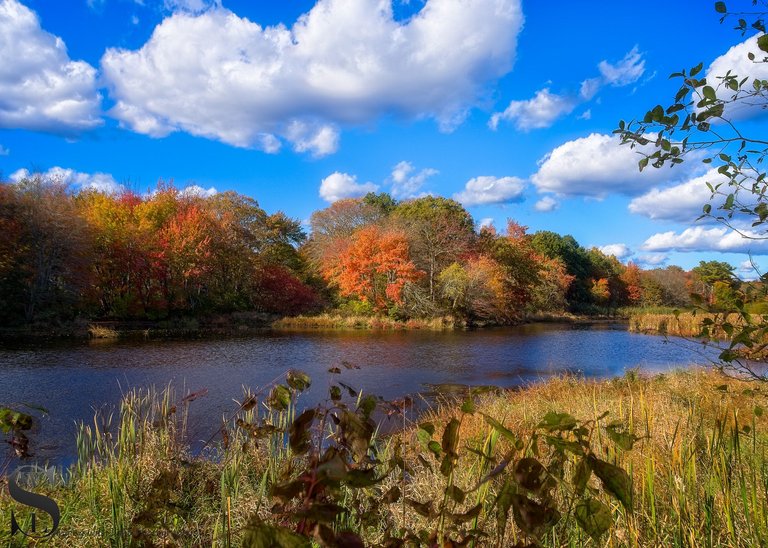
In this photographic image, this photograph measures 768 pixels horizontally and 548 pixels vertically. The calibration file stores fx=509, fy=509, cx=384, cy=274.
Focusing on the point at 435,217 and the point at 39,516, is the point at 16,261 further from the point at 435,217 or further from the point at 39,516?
the point at 435,217

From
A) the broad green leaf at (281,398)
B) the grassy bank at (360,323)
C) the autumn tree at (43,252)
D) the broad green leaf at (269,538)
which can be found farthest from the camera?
the grassy bank at (360,323)

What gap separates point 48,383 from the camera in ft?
42.1

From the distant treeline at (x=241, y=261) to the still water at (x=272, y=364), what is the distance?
6592mm

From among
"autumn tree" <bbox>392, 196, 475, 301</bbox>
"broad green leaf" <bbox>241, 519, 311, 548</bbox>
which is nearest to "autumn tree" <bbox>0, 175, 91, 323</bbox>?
"autumn tree" <bbox>392, 196, 475, 301</bbox>

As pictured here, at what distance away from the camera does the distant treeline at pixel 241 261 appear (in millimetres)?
24719

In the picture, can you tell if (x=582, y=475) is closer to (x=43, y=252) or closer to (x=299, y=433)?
(x=299, y=433)

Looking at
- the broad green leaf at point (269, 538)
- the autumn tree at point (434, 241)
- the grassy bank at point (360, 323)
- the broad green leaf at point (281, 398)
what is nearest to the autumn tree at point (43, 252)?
the grassy bank at point (360, 323)

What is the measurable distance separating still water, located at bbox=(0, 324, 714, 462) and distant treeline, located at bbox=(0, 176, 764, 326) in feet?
21.6

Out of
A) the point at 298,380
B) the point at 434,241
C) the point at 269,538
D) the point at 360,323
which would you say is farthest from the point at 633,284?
the point at 269,538

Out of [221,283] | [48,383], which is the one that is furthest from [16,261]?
[48,383]

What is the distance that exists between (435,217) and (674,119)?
3968cm

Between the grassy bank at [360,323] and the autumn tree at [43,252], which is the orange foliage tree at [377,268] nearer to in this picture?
the grassy bank at [360,323]

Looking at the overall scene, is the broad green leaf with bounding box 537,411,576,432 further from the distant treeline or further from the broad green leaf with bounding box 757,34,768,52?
the distant treeline

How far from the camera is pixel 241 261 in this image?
115ft
